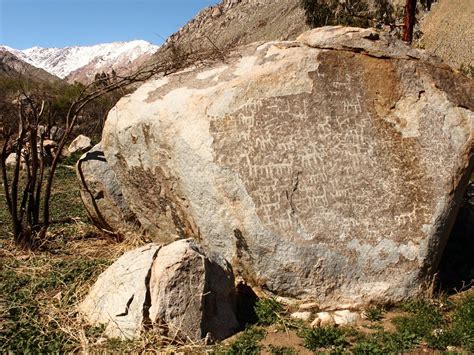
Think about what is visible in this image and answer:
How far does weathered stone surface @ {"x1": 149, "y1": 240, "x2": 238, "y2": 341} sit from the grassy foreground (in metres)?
0.13

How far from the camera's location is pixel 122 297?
171 inches

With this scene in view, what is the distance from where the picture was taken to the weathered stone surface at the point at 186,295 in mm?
4152

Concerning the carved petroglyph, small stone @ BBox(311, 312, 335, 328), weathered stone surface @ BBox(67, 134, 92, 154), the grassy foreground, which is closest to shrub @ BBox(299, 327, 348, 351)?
the grassy foreground

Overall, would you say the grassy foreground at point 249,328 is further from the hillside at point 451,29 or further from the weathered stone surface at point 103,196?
the hillside at point 451,29

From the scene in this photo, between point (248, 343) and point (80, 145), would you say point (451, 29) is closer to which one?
point (80, 145)

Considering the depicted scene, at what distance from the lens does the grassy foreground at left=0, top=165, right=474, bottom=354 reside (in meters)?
4.10

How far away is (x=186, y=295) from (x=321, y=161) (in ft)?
6.56

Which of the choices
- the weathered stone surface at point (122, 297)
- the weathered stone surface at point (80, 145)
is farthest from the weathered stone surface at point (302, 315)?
the weathered stone surface at point (80, 145)

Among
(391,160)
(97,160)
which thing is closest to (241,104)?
(391,160)

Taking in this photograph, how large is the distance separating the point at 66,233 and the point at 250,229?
3753mm

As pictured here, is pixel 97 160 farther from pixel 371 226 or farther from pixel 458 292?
pixel 458 292

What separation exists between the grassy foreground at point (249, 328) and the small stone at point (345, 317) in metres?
0.08

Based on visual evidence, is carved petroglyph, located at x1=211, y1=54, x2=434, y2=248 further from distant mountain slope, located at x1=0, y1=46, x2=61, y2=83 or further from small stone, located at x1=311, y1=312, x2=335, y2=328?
distant mountain slope, located at x1=0, y1=46, x2=61, y2=83

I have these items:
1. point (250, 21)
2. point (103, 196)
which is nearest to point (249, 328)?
point (103, 196)
